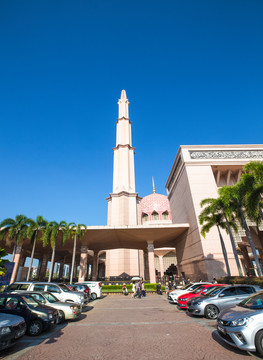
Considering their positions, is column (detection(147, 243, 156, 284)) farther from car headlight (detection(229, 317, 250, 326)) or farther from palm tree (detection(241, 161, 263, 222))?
car headlight (detection(229, 317, 250, 326))

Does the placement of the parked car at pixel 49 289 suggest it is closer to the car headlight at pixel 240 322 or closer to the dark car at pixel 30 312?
the dark car at pixel 30 312

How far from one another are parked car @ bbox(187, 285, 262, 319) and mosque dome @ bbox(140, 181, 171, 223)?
165ft

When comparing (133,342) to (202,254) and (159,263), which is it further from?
(159,263)

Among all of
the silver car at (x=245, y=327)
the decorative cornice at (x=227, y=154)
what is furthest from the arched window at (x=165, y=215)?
the silver car at (x=245, y=327)

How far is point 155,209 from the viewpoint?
59656 millimetres

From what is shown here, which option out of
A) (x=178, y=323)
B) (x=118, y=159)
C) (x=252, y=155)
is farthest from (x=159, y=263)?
(x=178, y=323)

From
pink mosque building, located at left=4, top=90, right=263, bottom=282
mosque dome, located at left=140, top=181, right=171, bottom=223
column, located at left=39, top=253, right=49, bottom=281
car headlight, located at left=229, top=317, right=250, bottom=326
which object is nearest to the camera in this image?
car headlight, located at left=229, top=317, right=250, bottom=326

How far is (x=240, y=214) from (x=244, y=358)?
1571 cm

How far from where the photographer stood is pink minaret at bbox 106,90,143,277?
1518 inches

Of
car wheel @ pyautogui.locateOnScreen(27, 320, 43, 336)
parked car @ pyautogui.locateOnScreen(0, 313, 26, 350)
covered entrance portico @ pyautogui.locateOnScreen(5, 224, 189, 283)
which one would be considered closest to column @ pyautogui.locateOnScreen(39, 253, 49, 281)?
covered entrance portico @ pyautogui.locateOnScreen(5, 224, 189, 283)

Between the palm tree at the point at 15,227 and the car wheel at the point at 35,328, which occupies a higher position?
the palm tree at the point at 15,227

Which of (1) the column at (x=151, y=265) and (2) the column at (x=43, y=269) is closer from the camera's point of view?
(1) the column at (x=151, y=265)

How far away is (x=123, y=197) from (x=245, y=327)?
1568 inches

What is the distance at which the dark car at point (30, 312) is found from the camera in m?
6.45
